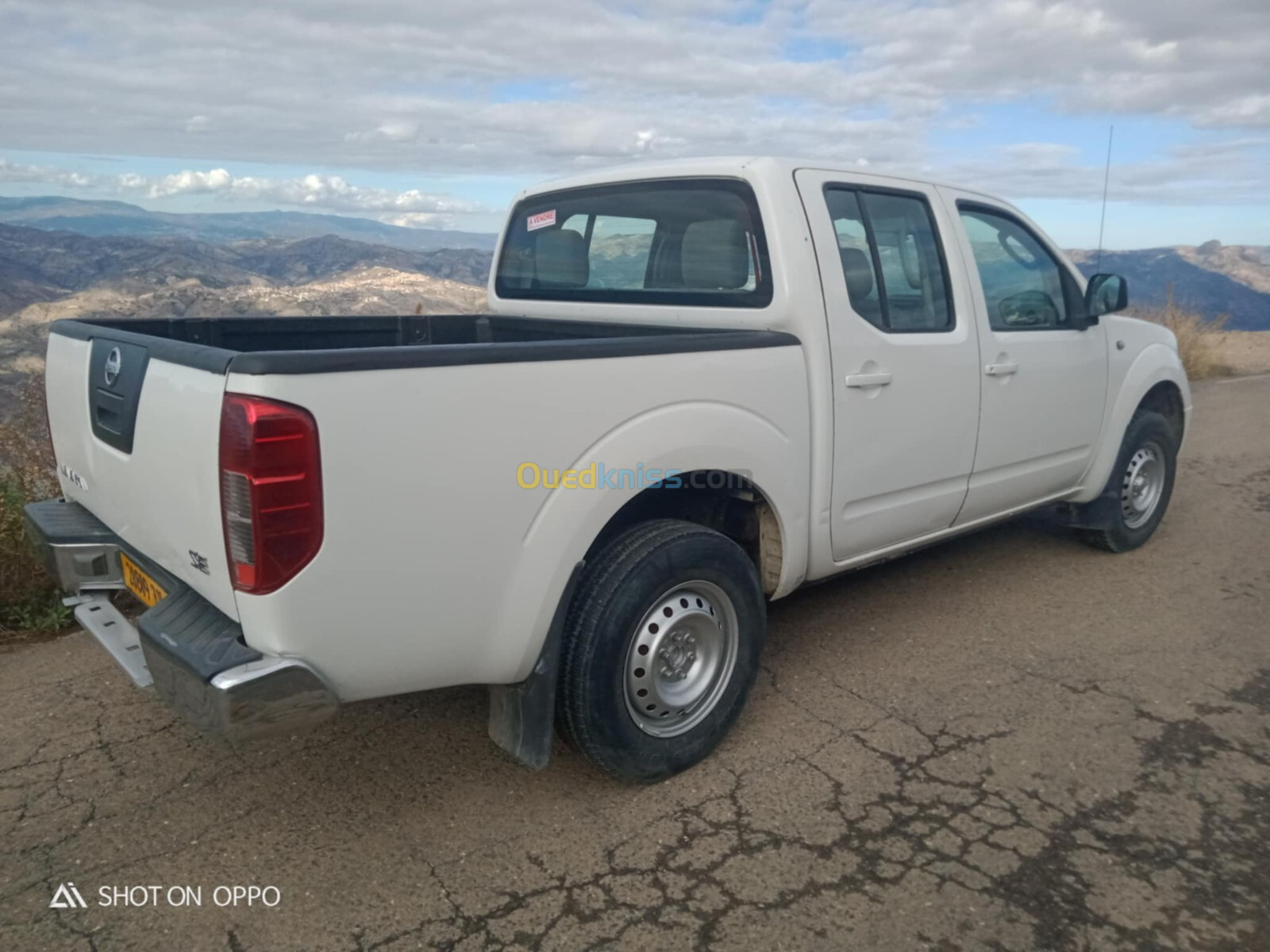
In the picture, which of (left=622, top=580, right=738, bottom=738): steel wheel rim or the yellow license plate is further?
(left=622, top=580, right=738, bottom=738): steel wheel rim

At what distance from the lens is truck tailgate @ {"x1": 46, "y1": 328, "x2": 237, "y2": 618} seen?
2260mm

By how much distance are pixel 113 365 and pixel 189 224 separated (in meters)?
22.2

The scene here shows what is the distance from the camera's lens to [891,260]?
380 centimetres

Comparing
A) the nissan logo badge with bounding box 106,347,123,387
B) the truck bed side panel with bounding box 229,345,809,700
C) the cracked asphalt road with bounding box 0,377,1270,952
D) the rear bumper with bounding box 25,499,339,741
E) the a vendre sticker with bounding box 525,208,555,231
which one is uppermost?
the a vendre sticker with bounding box 525,208,555,231

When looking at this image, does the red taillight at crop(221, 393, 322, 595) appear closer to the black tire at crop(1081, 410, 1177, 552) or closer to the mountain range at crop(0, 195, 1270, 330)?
the black tire at crop(1081, 410, 1177, 552)

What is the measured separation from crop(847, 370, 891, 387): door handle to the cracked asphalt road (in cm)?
124

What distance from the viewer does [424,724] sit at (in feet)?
11.5

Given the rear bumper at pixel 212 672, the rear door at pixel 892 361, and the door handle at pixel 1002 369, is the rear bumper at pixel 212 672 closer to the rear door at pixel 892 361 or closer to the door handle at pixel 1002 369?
the rear door at pixel 892 361

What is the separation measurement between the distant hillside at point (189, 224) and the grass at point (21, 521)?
13.0 meters

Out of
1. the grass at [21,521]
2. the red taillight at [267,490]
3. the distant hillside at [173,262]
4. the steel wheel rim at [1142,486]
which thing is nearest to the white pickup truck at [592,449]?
the red taillight at [267,490]

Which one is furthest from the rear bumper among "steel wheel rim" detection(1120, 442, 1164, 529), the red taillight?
"steel wheel rim" detection(1120, 442, 1164, 529)

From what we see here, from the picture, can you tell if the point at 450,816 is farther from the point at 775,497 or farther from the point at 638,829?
the point at 775,497

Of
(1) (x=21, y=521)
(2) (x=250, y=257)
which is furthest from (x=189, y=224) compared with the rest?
(1) (x=21, y=521)

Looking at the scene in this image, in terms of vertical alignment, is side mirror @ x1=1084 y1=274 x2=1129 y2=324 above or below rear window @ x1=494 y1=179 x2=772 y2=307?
below
